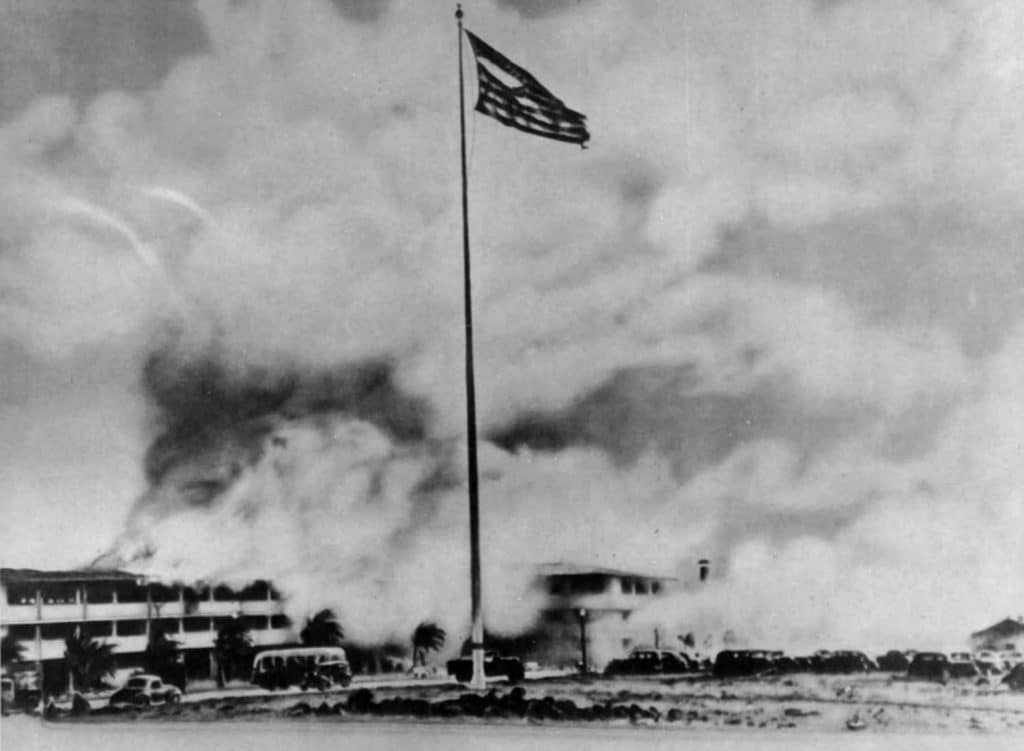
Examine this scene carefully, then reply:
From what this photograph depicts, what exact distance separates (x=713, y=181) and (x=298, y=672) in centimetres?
337

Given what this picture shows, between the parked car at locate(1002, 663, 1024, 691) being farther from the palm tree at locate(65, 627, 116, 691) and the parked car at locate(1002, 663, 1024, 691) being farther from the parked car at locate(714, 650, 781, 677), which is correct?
the palm tree at locate(65, 627, 116, 691)

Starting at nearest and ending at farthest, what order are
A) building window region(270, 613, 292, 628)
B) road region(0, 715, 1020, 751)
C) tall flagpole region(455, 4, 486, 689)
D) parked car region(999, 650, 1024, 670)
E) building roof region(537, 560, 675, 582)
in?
1. parked car region(999, 650, 1024, 670)
2. road region(0, 715, 1020, 751)
3. building roof region(537, 560, 675, 582)
4. tall flagpole region(455, 4, 486, 689)
5. building window region(270, 613, 292, 628)

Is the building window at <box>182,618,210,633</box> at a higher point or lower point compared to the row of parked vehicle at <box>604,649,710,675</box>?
higher

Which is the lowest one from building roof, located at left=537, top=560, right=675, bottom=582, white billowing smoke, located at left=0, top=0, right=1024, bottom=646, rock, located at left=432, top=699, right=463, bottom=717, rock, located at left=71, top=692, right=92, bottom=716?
rock, located at left=432, top=699, right=463, bottom=717

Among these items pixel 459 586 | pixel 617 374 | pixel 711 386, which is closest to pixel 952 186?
pixel 711 386

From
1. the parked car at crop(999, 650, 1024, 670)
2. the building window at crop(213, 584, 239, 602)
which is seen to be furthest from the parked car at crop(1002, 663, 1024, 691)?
the building window at crop(213, 584, 239, 602)

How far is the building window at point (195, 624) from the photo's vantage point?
5.82m

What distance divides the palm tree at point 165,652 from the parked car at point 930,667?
3771 mm

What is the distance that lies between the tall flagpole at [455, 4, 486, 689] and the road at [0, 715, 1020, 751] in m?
0.35

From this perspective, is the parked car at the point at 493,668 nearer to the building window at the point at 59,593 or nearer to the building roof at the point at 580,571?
the building roof at the point at 580,571

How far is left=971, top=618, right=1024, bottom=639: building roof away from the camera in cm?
530

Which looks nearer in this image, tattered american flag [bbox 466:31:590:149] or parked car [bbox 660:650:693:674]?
parked car [bbox 660:650:693:674]

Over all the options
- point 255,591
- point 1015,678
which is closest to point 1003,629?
point 1015,678

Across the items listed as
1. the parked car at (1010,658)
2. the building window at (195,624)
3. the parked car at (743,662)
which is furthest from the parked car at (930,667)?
the building window at (195,624)
